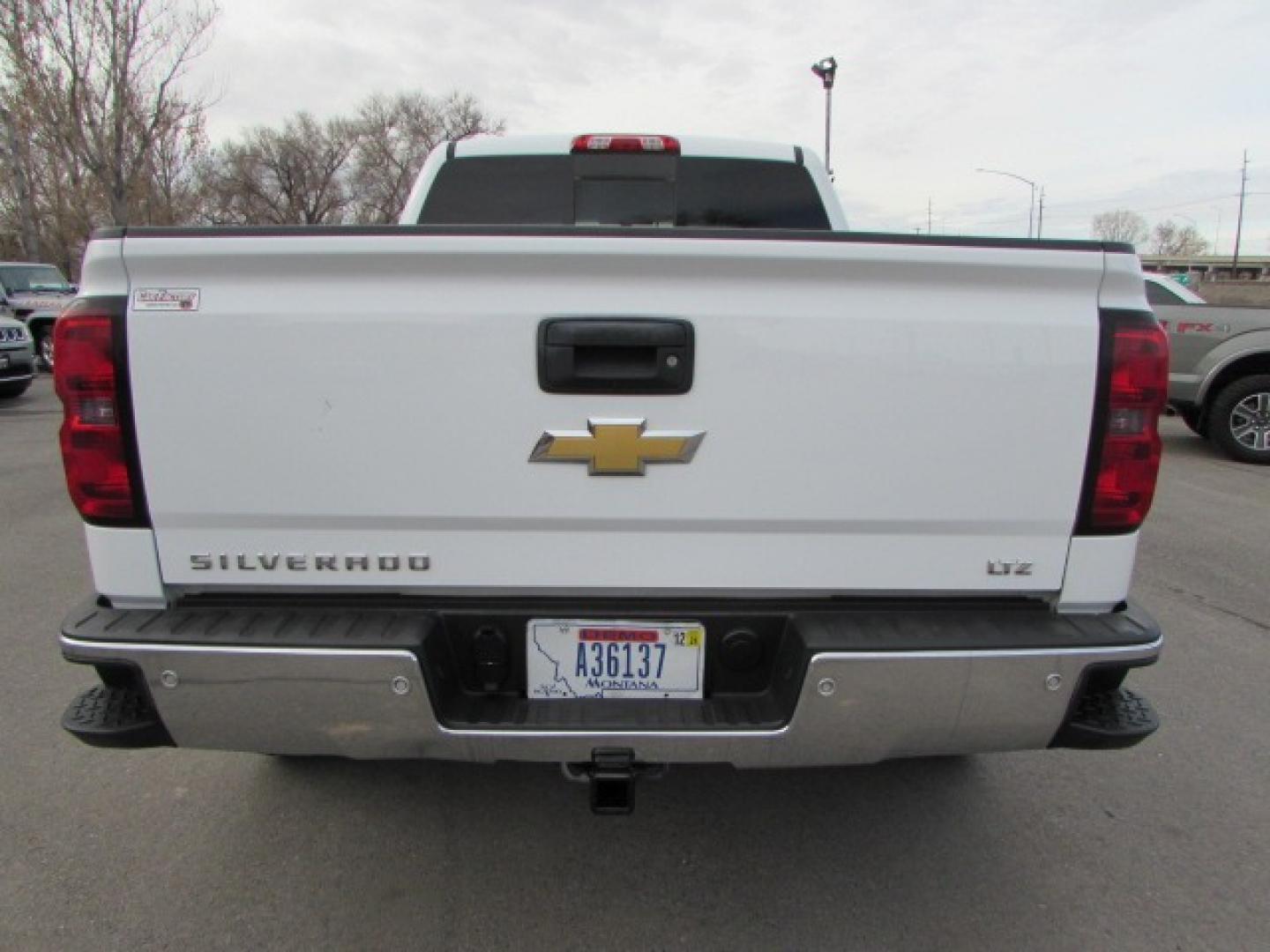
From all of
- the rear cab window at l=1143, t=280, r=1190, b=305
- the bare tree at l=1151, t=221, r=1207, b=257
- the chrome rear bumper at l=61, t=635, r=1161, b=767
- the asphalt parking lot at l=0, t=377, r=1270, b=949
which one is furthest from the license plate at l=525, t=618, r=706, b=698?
the bare tree at l=1151, t=221, r=1207, b=257

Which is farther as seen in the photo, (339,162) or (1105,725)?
(339,162)

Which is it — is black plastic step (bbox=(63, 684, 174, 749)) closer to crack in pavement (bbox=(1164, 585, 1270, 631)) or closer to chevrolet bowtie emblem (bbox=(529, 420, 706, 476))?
chevrolet bowtie emblem (bbox=(529, 420, 706, 476))

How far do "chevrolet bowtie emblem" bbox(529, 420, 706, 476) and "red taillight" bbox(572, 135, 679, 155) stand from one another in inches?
76.2

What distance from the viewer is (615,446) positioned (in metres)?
1.77

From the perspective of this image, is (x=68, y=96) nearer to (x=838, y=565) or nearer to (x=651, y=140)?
(x=651, y=140)

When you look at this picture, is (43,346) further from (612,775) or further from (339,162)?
(339,162)

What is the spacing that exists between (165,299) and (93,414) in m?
0.30

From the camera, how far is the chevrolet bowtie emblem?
5.80ft

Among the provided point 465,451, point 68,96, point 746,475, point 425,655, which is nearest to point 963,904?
point 746,475

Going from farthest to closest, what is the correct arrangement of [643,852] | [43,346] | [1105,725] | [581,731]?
[43,346], [643,852], [1105,725], [581,731]

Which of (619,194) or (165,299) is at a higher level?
(619,194)

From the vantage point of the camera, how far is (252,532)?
1.83 meters

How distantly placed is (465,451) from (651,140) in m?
2.06

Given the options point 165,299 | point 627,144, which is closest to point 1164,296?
point 627,144
